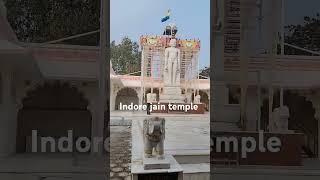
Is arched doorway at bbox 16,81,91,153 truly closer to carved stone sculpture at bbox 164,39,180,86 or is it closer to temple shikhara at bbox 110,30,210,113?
temple shikhara at bbox 110,30,210,113

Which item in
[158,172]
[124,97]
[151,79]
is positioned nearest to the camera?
[158,172]

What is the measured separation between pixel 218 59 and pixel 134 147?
3.57ft

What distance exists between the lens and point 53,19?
8.93 ft

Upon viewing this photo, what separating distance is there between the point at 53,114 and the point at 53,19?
62 centimetres

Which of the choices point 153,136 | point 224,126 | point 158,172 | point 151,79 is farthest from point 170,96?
point 224,126

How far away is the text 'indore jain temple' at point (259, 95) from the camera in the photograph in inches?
107

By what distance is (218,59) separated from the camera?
8.84 feet

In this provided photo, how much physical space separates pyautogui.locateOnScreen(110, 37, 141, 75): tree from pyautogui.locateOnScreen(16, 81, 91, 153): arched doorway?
415 millimetres

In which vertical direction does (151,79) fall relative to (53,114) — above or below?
above

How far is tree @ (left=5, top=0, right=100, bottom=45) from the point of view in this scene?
269 centimetres

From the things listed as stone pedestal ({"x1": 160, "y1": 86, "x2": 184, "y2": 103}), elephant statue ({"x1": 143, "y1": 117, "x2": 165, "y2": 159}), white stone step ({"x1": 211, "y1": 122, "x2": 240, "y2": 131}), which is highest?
stone pedestal ({"x1": 160, "y1": 86, "x2": 184, "y2": 103})

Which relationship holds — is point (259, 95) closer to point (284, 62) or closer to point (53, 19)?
point (284, 62)

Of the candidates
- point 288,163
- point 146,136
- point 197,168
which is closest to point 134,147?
point 146,136

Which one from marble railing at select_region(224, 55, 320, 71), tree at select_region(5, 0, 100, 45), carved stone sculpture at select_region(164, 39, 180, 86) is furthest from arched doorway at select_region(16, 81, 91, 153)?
carved stone sculpture at select_region(164, 39, 180, 86)
